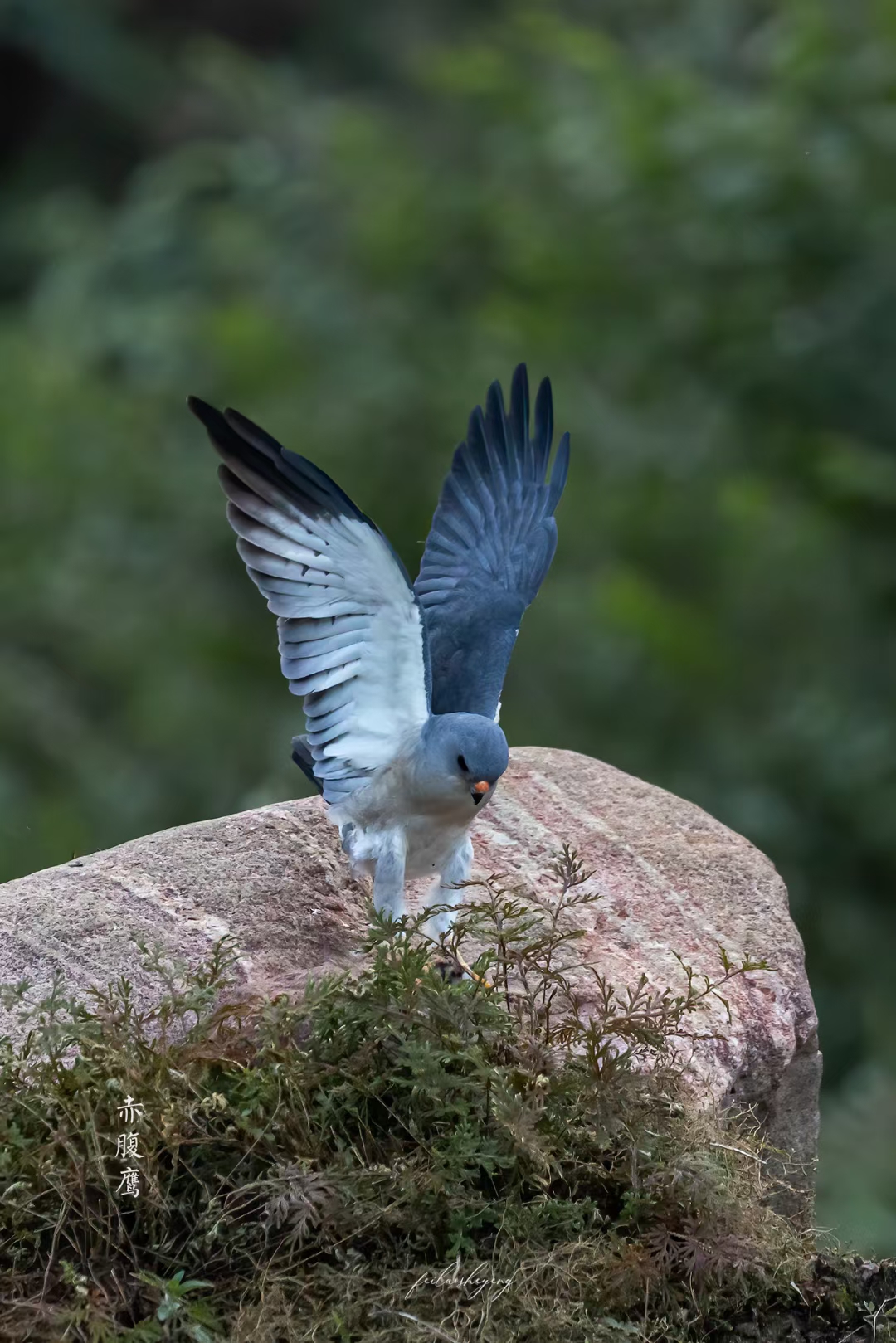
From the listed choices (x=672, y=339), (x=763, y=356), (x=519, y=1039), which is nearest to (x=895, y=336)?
(x=763, y=356)

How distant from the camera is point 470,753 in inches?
135

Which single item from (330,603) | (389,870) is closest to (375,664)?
(330,603)

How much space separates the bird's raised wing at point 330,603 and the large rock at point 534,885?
324 millimetres

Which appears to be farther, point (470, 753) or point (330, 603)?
point (330, 603)

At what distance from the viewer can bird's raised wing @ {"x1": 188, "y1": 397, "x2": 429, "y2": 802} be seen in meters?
3.48

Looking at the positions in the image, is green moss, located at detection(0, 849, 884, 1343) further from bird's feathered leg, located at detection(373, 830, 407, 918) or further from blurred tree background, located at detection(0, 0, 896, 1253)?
blurred tree background, located at detection(0, 0, 896, 1253)

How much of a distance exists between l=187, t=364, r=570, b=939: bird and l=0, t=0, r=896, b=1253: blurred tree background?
180 cm

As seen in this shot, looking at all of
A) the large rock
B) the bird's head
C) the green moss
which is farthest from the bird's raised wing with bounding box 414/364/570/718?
the green moss

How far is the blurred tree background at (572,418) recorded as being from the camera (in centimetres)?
607

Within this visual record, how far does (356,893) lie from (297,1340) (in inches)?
57.8

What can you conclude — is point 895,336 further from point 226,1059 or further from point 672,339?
point 226,1059

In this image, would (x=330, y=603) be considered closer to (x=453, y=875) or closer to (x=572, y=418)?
(x=453, y=875)

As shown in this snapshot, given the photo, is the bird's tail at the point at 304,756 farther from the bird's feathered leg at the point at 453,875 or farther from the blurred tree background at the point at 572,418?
the blurred tree background at the point at 572,418

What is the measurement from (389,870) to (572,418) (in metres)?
3.33
